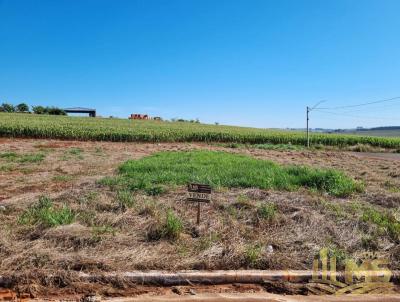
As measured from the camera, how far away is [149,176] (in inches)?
328

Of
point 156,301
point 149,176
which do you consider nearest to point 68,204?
point 149,176

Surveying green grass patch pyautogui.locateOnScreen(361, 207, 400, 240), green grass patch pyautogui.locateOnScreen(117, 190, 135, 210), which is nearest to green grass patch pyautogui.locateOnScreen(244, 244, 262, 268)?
green grass patch pyautogui.locateOnScreen(361, 207, 400, 240)

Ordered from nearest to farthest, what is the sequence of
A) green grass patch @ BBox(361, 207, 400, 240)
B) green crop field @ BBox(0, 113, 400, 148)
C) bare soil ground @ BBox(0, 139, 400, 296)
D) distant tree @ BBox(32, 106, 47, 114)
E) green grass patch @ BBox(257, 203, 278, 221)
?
bare soil ground @ BBox(0, 139, 400, 296) < green grass patch @ BBox(361, 207, 400, 240) < green grass patch @ BBox(257, 203, 278, 221) < green crop field @ BBox(0, 113, 400, 148) < distant tree @ BBox(32, 106, 47, 114)

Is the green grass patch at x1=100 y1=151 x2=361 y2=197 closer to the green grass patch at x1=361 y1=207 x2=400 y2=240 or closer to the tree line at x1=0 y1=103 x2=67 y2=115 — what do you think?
the green grass patch at x1=361 y1=207 x2=400 y2=240

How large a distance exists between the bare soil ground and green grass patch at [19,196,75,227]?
5.1 inches

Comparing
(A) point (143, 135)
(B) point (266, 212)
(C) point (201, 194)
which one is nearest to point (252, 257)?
(C) point (201, 194)

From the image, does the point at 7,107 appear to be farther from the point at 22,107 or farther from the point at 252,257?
the point at 252,257

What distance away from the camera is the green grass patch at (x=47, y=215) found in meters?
4.74

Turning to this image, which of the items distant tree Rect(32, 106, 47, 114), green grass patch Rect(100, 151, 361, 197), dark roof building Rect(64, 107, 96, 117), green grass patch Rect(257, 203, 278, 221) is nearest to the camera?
green grass patch Rect(257, 203, 278, 221)

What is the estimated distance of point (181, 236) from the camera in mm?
4582

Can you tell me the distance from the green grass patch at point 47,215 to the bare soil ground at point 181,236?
5.1 inches

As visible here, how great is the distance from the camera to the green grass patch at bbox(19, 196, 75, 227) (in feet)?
15.6

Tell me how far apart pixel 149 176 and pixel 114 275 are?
4866 millimetres

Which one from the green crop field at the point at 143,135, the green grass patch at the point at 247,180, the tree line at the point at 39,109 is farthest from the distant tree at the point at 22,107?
the green grass patch at the point at 247,180
